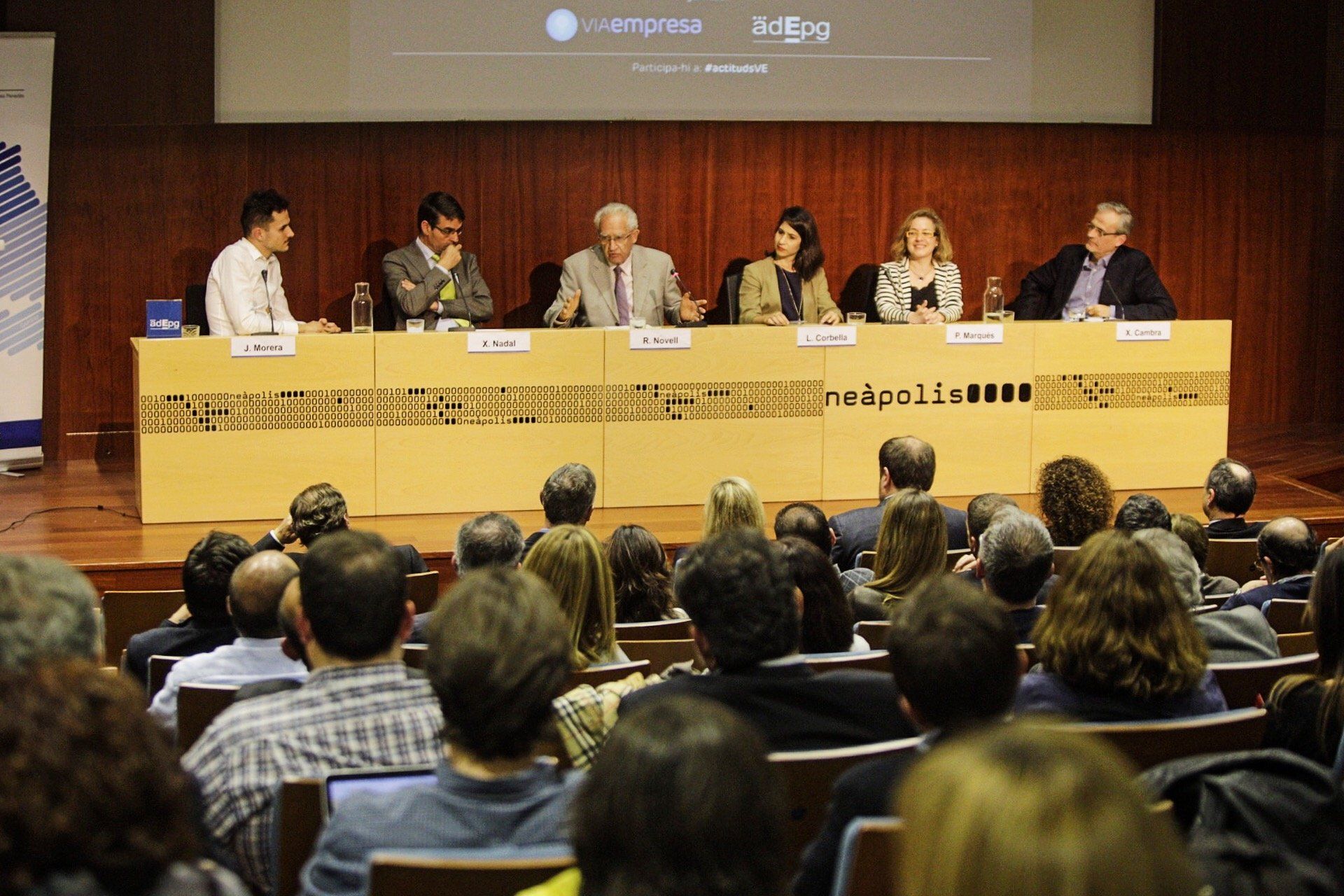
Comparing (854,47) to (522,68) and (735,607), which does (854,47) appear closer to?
(522,68)

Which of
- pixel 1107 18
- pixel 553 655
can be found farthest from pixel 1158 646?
pixel 1107 18

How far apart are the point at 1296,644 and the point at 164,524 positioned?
14.0ft

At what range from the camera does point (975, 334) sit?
6.48m

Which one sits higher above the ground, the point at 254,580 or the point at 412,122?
the point at 412,122

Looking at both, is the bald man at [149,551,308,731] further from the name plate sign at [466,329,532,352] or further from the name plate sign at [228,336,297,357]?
the name plate sign at [466,329,532,352]

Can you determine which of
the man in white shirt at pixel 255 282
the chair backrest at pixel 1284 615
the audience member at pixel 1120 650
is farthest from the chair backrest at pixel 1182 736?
the man in white shirt at pixel 255 282

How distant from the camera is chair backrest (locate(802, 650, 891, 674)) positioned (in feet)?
9.21

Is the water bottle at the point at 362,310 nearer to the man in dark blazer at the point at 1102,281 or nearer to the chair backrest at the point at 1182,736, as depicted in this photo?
the man in dark blazer at the point at 1102,281

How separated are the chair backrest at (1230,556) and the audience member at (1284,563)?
638 millimetres

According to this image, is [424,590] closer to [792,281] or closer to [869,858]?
[869,858]

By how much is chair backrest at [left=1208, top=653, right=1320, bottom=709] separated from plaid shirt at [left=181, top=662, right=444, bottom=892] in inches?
58.8

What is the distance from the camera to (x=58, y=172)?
735 centimetres

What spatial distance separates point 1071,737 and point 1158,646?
1.38 meters

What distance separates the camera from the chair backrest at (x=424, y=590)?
409cm
